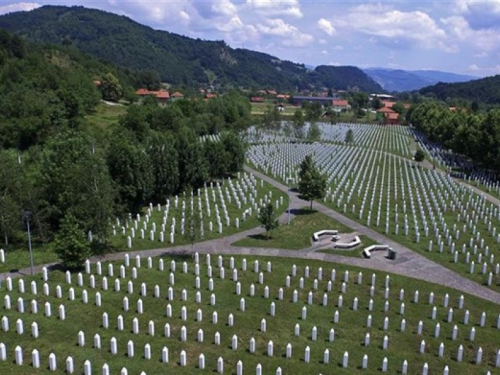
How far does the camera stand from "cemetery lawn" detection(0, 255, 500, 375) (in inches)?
650

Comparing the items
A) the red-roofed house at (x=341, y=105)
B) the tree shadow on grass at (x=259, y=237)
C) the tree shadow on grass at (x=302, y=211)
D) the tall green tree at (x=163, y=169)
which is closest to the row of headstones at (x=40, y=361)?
the tree shadow on grass at (x=259, y=237)

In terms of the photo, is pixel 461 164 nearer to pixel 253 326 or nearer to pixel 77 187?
pixel 77 187

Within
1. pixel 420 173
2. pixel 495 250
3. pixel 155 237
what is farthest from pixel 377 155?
pixel 155 237

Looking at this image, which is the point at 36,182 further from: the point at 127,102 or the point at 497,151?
the point at 127,102

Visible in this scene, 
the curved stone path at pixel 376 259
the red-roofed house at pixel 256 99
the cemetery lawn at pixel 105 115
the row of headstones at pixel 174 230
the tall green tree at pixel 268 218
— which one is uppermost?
the red-roofed house at pixel 256 99

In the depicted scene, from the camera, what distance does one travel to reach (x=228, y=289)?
22641 mm

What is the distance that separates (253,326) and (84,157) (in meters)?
18.4

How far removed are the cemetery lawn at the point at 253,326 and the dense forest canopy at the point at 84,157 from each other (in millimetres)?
6324

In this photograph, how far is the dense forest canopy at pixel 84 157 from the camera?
1097 inches

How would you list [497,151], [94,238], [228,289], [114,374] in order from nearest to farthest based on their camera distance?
[114,374], [228,289], [94,238], [497,151]

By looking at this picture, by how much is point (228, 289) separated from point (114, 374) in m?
8.10

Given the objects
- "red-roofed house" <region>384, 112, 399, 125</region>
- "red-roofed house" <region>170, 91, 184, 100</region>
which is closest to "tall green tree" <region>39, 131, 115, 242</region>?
"red-roofed house" <region>170, 91, 184, 100</region>

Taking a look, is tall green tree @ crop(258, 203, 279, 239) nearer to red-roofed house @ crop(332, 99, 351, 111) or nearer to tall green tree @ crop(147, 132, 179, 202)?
tall green tree @ crop(147, 132, 179, 202)

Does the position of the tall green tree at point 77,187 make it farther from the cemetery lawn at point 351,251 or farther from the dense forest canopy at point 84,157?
the cemetery lawn at point 351,251
